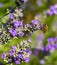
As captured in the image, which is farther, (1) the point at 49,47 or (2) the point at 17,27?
(1) the point at 49,47

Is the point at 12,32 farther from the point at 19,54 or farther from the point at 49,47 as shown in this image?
the point at 49,47

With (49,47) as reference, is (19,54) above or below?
below

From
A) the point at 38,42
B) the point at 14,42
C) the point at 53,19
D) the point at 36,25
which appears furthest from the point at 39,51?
the point at 36,25

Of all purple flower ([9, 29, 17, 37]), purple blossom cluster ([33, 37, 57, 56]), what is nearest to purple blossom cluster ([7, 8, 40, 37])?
purple flower ([9, 29, 17, 37])

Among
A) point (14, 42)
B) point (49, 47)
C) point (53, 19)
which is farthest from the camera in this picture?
point (53, 19)

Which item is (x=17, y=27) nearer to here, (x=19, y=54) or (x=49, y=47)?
(x=19, y=54)

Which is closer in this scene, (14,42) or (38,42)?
(14,42)

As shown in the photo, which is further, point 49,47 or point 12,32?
point 49,47

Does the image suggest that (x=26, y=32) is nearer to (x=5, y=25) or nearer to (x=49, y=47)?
(x=5, y=25)

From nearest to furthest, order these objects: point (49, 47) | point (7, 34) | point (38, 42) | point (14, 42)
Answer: point (7, 34) < point (14, 42) < point (49, 47) < point (38, 42)

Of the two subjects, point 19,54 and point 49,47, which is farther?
point 49,47

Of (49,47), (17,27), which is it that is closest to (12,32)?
(17,27)
